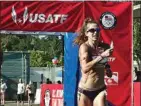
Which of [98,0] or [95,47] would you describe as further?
[98,0]

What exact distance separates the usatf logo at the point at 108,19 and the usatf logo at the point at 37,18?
89 cm

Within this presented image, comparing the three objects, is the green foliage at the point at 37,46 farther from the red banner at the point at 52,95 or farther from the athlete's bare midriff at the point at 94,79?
the athlete's bare midriff at the point at 94,79

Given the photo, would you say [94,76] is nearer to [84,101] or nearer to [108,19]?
[84,101]

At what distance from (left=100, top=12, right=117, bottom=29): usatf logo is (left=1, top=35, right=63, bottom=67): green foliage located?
47993 mm

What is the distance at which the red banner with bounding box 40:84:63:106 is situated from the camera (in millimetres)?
17297

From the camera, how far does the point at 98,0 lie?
11.9m

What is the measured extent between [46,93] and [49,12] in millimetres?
7253

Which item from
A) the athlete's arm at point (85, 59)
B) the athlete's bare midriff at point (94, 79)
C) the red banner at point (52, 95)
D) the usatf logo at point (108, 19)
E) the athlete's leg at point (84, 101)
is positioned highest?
the usatf logo at point (108, 19)

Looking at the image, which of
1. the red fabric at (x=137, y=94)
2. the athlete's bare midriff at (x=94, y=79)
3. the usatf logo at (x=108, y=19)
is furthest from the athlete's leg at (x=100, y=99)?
the red fabric at (x=137, y=94)

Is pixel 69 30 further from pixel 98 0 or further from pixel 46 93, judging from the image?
pixel 46 93

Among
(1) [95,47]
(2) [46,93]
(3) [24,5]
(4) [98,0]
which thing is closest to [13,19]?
(3) [24,5]

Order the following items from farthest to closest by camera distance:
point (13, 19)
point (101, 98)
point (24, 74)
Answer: point (24, 74) → point (13, 19) → point (101, 98)

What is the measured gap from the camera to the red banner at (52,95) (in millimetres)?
17297

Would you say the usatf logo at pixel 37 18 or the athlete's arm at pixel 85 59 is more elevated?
the usatf logo at pixel 37 18
